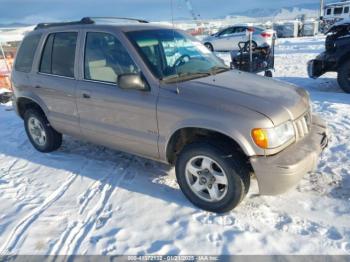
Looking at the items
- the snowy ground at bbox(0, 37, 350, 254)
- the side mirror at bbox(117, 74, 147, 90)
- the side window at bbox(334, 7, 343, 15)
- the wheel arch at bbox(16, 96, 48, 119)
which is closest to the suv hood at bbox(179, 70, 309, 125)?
the side mirror at bbox(117, 74, 147, 90)

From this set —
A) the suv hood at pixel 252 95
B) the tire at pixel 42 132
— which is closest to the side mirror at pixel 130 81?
the suv hood at pixel 252 95

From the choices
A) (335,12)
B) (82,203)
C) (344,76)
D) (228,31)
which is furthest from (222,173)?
(335,12)

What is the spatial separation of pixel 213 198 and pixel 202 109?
0.96 m

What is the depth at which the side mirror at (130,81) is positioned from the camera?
11.1 ft

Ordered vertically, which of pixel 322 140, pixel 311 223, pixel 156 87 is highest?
pixel 156 87

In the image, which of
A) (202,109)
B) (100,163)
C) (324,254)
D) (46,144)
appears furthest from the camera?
(46,144)

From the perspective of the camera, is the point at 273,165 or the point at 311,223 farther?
the point at 311,223

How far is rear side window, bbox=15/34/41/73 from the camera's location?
4.83m

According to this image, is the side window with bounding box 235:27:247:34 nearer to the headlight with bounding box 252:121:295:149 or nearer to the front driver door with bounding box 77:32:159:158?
the front driver door with bounding box 77:32:159:158

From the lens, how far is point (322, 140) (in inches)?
136

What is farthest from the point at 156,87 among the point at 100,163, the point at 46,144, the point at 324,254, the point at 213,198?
the point at 46,144

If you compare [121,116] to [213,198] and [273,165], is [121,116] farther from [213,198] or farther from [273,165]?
[273,165]

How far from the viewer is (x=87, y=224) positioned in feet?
10.9

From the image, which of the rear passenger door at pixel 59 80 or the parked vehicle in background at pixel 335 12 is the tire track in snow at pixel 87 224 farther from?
the parked vehicle in background at pixel 335 12
